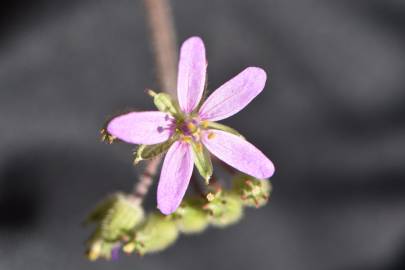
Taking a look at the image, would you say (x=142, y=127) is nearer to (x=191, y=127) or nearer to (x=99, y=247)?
(x=191, y=127)

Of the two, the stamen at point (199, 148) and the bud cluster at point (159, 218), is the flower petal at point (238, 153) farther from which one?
the bud cluster at point (159, 218)

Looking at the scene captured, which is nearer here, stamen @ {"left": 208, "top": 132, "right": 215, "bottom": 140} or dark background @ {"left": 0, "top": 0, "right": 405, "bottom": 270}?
stamen @ {"left": 208, "top": 132, "right": 215, "bottom": 140}

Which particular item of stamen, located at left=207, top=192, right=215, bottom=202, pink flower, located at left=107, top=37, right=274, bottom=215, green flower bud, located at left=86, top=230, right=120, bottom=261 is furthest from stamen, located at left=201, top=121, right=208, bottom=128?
green flower bud, located at left=86, top=230, right=120, bottom=261

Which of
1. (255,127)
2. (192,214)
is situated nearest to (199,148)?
(192,214)

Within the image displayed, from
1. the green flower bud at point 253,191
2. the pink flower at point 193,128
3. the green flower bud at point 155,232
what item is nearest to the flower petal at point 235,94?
the pink flower at point 193,128

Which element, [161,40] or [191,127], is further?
[161,40]

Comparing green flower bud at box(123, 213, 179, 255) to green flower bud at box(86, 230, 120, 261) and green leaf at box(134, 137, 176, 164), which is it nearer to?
green flower bud at box(86, 230, 120, 261)

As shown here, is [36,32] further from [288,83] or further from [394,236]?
[394,236]
